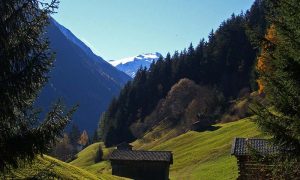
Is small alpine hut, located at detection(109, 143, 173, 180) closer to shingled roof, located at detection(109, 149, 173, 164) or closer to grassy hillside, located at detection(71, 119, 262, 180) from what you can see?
shingled roof, located at detection(109, 149, 173, 164)

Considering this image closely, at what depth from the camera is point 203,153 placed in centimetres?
8819

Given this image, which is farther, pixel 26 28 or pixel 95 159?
pixel 95 159

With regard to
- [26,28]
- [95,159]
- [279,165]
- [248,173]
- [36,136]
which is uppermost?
[26,28]

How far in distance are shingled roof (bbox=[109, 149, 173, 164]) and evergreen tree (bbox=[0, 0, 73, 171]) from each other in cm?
5375

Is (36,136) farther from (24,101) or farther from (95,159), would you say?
(95,159)

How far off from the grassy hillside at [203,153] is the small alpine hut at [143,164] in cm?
385

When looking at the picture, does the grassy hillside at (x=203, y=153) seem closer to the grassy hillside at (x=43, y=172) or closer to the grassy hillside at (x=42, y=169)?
the grassy hillside at (x=42, y=169)

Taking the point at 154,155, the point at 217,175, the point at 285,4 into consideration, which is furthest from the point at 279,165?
the point at 154,155

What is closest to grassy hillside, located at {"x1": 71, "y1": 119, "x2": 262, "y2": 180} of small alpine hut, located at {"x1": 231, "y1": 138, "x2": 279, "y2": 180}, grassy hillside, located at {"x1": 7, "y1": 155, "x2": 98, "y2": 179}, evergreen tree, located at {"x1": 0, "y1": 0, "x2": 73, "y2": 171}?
small alpine hut, located at {"x1": 231, "y1": 138, "x2": 279, "y2": 180}

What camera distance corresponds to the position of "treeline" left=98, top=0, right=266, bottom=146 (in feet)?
535

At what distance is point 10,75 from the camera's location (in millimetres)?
17328

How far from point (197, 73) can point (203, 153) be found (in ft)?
286

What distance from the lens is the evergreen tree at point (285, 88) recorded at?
18.1 meters

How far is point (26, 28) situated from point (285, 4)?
10414 mm
